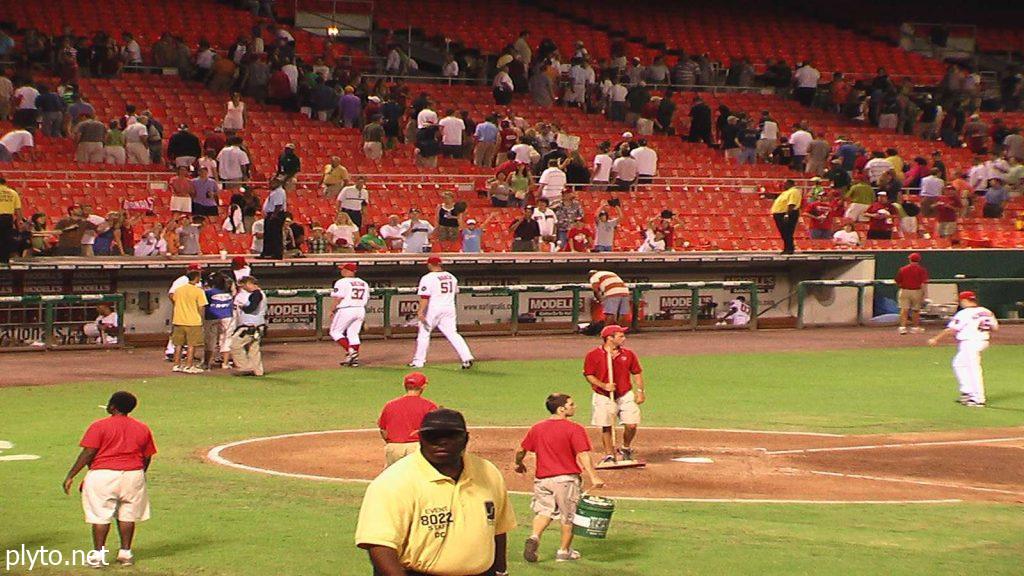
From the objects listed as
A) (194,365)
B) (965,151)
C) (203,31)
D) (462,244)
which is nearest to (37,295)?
(194,365)

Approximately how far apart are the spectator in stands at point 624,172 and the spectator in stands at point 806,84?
1042 cm

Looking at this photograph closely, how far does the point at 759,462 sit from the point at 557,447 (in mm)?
5666

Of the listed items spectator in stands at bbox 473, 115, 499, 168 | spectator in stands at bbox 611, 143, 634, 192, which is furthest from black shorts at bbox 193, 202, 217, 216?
spectator in stands at bbox 611, 143, 634, 192

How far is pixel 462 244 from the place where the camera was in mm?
30844

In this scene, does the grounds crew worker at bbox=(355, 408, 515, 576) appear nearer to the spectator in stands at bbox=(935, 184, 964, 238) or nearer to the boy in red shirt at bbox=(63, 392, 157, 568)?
the boy in red shirt at bbox=(63, 392, 157, 568)

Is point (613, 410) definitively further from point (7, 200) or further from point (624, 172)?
point (624, 172)

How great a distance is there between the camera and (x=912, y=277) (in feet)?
102

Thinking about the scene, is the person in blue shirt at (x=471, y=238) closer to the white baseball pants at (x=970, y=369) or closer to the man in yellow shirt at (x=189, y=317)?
the man in yellow shirt at (x=189, y=317)

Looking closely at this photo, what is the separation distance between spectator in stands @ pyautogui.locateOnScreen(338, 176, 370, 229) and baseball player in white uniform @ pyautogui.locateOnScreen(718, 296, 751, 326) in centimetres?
750

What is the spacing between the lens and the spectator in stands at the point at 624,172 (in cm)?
3453

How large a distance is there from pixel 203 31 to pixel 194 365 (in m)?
15.9

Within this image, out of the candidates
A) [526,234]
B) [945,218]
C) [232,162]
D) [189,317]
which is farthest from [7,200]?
[945,218]

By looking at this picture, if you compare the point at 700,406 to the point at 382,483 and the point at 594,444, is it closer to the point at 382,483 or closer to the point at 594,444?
the point at 594,444

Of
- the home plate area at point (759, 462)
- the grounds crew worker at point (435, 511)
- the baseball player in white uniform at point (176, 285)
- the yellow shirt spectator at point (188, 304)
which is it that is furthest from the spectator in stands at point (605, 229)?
the grounds crew worker at point (435, 511)
